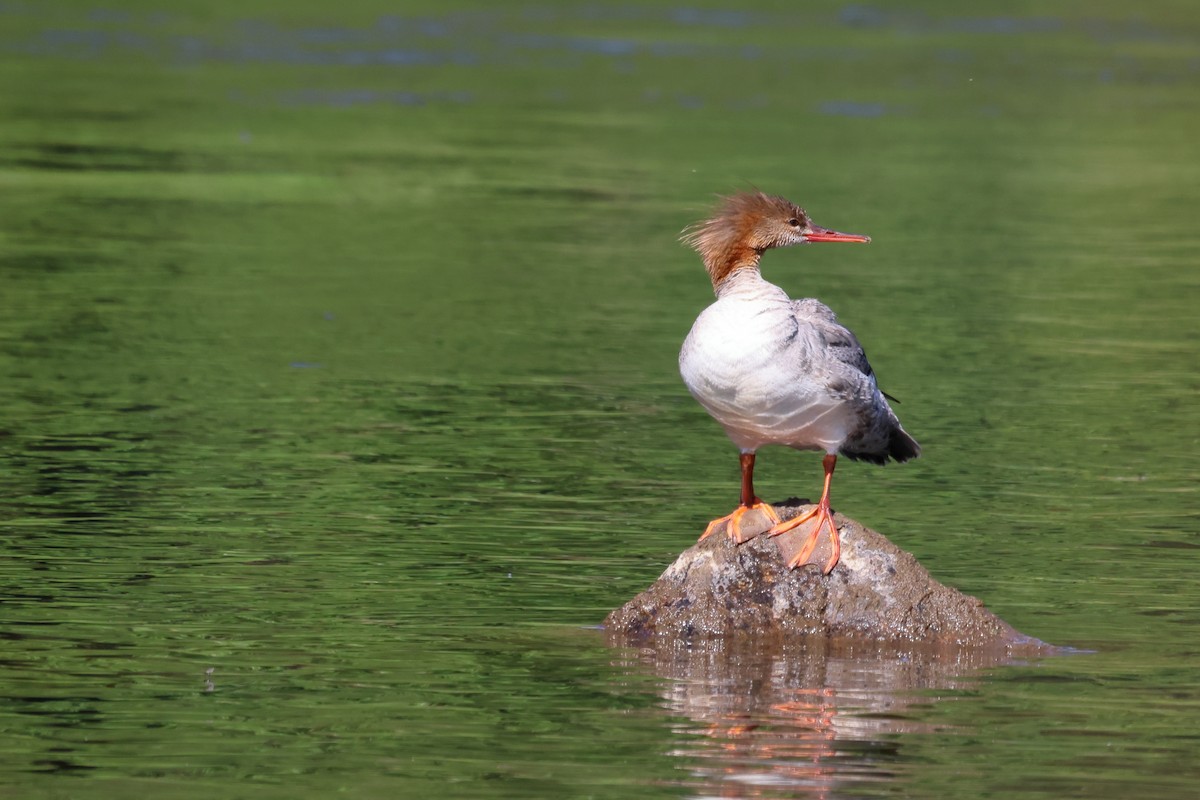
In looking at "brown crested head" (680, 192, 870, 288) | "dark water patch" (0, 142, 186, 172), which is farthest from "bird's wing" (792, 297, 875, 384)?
"dark water patch" (0, 142, 186, 172)

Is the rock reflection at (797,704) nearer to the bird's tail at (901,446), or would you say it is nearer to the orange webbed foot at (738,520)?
the orange webbed foot at (738,520)

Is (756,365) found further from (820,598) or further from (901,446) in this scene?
(901,446)

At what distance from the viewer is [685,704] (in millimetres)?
8484

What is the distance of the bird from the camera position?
28.8 ft

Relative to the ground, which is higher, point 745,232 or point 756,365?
point 745,232

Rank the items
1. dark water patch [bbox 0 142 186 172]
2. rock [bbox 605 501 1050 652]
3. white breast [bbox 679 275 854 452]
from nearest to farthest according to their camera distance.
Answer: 1. white breast [bbox 679 275 854 452]
2. rock [bbox 605 501 1050 652]
3. dark water patch [bbox 0 142 186 172]

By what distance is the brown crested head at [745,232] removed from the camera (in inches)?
365

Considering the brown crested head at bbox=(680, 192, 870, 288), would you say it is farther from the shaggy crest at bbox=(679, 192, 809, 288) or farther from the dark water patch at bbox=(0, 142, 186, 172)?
the dark water patch at bbox=(0, 142, 186, 172)

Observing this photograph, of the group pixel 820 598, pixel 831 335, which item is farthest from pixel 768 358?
pixel 820 598

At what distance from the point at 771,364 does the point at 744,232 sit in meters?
0.77

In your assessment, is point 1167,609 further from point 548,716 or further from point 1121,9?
Answer: point 1121,9

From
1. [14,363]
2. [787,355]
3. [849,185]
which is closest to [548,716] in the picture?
[787,355]

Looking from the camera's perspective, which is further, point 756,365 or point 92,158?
point 92,158

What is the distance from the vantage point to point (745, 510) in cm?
928
